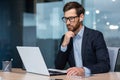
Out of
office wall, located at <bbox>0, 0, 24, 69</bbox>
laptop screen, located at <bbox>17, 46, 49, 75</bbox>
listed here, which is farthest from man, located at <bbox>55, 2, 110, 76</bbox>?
office wall, located at <bbox>0, 0, 24, 69</bbox>

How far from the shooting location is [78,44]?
2.49 m

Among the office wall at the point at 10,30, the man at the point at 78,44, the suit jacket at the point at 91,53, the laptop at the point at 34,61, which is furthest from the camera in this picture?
the office wall at the point at 10,30

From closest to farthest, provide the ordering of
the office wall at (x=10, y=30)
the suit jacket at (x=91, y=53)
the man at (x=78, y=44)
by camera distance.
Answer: the suit jacket at (x=91, y=53), the man at (x=78, y=44), the office wall at (x=10, y=30)

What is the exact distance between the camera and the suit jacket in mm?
2293

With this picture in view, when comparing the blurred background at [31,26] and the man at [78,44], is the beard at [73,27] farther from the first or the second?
the blurred background at [31,26]

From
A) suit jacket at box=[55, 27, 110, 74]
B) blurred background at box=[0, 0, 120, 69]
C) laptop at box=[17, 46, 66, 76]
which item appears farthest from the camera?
blurred background at box=[0, 0, 120, 69]

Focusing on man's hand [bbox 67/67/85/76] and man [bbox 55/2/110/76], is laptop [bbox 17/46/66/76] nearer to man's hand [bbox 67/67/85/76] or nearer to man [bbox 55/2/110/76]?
man's hand [bbox 67/67/85/76]

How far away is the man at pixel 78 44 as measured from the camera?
240 cm

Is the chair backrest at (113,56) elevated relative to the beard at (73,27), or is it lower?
lower

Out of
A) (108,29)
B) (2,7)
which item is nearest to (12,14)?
(2,7)

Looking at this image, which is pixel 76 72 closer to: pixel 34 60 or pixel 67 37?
pixel 34 60

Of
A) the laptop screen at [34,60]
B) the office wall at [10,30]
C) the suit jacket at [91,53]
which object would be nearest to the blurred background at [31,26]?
the office wall at [10,30]

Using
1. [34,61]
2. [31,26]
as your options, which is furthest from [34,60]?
[31,26]

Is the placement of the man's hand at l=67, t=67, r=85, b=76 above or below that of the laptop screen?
below
